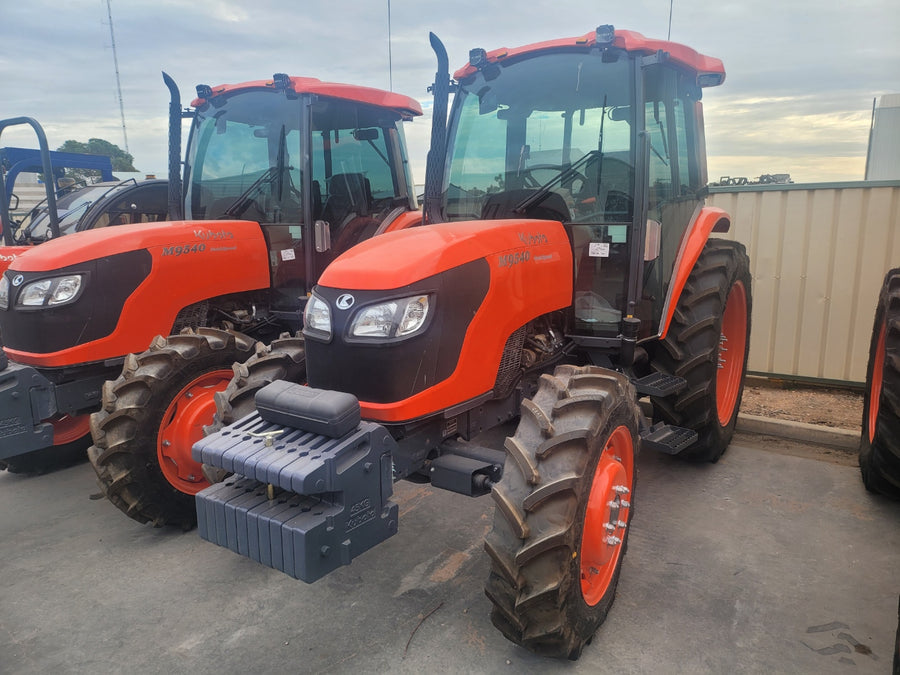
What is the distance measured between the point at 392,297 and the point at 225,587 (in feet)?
5.76

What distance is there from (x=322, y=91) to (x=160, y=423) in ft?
8.08

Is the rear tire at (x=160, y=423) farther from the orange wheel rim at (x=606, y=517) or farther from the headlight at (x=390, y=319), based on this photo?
the orange wheel rim at (x=606, y=517)

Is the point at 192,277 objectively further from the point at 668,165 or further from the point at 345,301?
the point at 668,165

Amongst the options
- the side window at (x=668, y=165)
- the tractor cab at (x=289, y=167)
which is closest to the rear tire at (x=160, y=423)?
the tractor cab at (x=289, y=167)

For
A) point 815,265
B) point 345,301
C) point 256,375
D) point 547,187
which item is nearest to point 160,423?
point 256,375

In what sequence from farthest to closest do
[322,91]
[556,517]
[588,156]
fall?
1. [322,91]
2. [588,156]
3. [556,517]

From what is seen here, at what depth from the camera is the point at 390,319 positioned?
2.53 m

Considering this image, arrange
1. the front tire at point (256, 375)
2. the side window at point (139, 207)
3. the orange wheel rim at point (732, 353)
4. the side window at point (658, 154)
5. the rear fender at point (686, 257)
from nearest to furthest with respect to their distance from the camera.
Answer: the front tire at point (256, 375) → the side window at point (658, 154) → the rear fender at point (686, 257) → the orange wheel rim at point (732, 353) → the side window at point (139, 207)

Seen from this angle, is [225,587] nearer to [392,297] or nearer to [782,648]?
[392,297]

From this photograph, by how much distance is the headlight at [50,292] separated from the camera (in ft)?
12.0

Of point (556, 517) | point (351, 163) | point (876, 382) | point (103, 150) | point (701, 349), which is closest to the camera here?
point (556, 517)

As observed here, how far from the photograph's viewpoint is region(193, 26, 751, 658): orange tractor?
2318 millimetres

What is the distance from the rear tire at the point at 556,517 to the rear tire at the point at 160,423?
2032 mm

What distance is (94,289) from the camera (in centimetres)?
374
